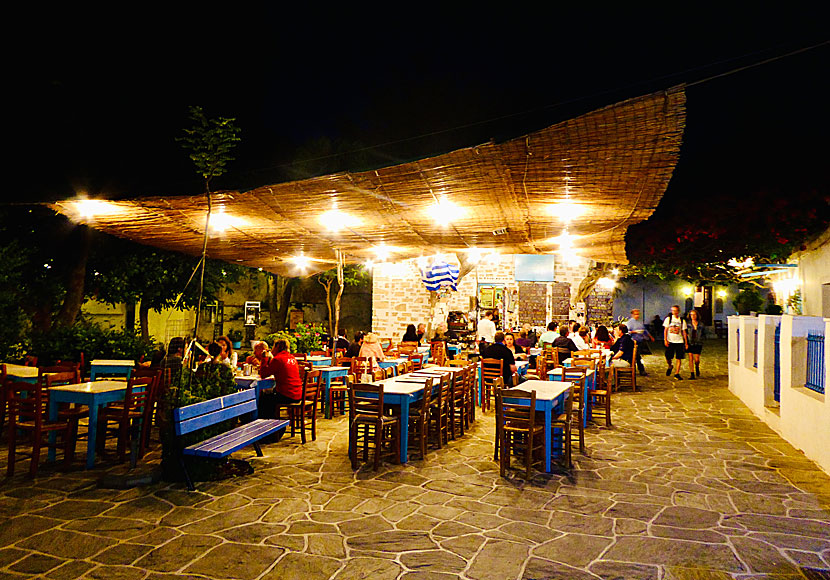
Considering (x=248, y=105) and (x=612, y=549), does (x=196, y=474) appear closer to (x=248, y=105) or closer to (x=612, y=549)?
(x=612, y=549)

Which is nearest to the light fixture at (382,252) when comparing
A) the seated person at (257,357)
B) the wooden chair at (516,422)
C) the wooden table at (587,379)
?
the seated person at (257,357)

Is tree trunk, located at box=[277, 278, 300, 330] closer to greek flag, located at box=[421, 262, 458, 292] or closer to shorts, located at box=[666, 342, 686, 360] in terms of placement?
greek flag, located at box=[421, 262, 458, 292]

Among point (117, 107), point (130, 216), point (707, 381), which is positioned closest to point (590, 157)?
point (130, 216)

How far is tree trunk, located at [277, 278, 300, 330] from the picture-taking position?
24047mm

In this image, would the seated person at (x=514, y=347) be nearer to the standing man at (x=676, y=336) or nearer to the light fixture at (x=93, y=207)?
the standing man at (x=676, y=336)

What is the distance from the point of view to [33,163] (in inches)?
455

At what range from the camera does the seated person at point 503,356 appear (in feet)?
28.1

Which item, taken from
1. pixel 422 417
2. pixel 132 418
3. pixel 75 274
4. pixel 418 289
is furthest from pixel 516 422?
pixel 418 289

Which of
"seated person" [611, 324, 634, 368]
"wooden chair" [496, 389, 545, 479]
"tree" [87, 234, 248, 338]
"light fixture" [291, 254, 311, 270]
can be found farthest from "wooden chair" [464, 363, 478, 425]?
"tree" [87, 234, 248, 338]

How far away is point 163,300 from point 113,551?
11.3 meters

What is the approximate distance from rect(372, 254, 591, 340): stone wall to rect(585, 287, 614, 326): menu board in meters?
0.92

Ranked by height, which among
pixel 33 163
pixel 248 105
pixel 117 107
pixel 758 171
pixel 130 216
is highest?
pixel 248 105

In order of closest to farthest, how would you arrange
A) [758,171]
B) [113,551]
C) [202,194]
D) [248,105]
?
[113,551] → [202,194] → [758,171] → [248,105]

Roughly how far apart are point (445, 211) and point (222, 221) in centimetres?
355
